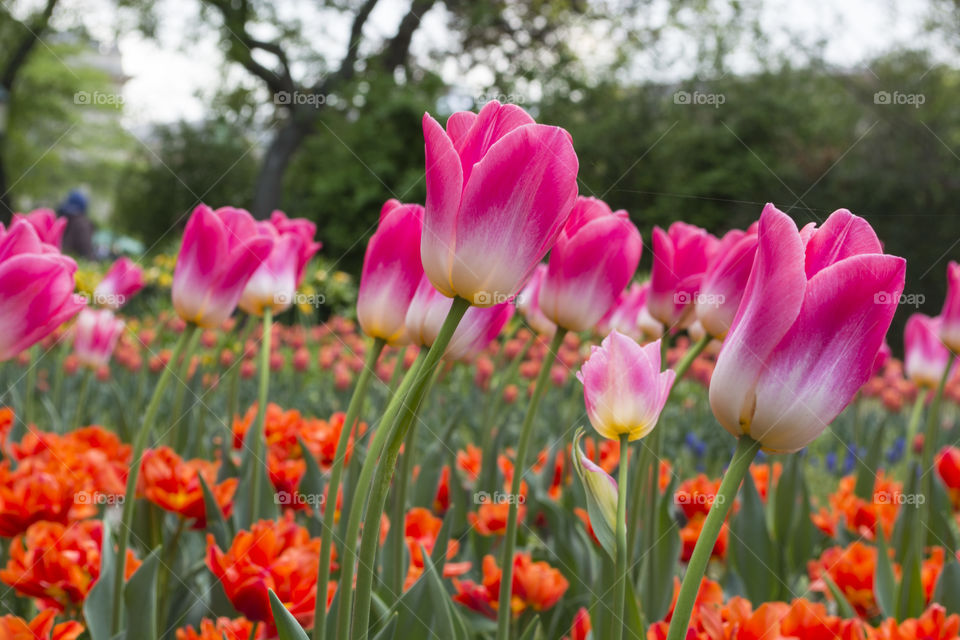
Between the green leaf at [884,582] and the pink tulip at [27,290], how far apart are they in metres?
1.33

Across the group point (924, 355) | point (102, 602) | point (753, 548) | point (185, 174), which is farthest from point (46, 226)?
point (185, 174)

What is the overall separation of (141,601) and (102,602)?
10cm

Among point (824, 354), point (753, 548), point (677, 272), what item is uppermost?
point (677, 272)

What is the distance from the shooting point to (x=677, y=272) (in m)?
1.25

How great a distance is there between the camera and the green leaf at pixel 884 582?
1.43m

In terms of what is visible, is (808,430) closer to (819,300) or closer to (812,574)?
(819,300)

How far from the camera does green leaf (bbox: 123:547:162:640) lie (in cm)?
99

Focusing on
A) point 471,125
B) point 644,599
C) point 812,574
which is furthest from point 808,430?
point 812,574

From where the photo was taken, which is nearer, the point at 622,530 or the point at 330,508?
the point at 622,530

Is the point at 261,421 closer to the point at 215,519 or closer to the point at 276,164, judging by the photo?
the point at 215,519

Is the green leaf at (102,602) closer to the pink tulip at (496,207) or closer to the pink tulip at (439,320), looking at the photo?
the pink tulip at (439,320)

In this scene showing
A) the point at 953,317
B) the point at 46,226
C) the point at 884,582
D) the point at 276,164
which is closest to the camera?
the point at 46,226

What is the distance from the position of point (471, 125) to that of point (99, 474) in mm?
1083

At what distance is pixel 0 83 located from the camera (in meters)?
14.7
